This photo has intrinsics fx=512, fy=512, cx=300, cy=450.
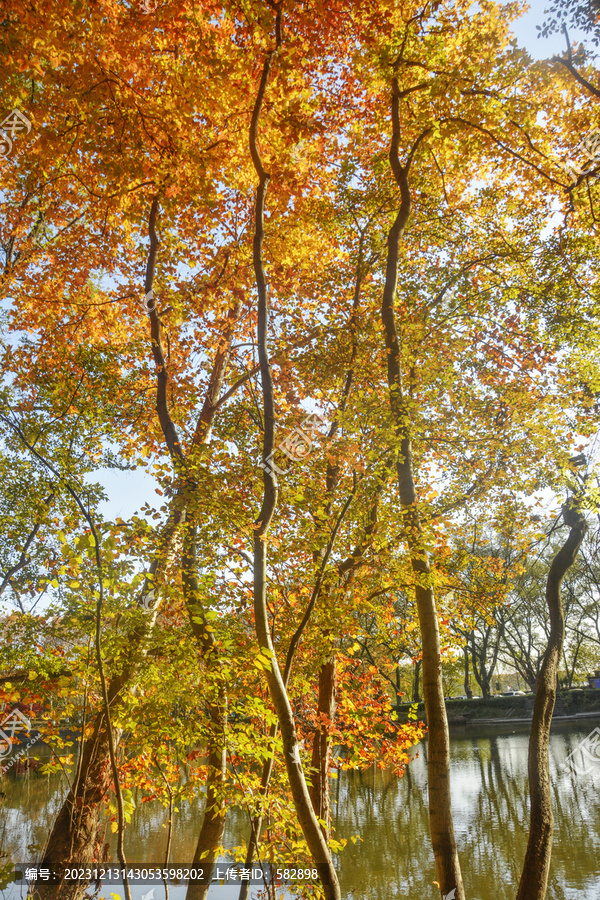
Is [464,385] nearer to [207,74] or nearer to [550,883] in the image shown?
[207,74]

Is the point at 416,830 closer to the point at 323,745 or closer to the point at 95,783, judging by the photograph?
the point at 323,745

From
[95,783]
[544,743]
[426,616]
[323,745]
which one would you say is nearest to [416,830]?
[323,745]

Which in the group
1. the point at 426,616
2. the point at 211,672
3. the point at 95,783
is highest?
the point at 426,616

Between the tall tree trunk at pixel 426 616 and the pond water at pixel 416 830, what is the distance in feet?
11.0

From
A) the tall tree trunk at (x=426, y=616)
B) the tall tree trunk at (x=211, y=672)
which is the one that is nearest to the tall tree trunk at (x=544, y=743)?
the tall tree trunk at (x=426, y=616)

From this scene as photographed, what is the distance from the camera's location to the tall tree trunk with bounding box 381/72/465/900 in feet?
14.2

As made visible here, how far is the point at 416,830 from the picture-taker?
12.4 meters

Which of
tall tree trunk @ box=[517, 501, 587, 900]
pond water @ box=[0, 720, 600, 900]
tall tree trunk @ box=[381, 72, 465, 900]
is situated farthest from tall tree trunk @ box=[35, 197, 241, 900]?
tall tree trunk @ box=[517, 501, 587, 900]

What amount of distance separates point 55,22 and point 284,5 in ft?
8.18

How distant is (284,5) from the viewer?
437cm

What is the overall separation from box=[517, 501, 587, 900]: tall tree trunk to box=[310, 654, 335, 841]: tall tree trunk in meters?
2.35

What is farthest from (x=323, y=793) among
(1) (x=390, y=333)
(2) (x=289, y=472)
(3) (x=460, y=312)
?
(3) (x=460, y=312)

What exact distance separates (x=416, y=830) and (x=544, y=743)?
819cm

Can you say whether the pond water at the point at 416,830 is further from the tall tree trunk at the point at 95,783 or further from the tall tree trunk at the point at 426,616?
the tall tree trunk at the point at 426,616
